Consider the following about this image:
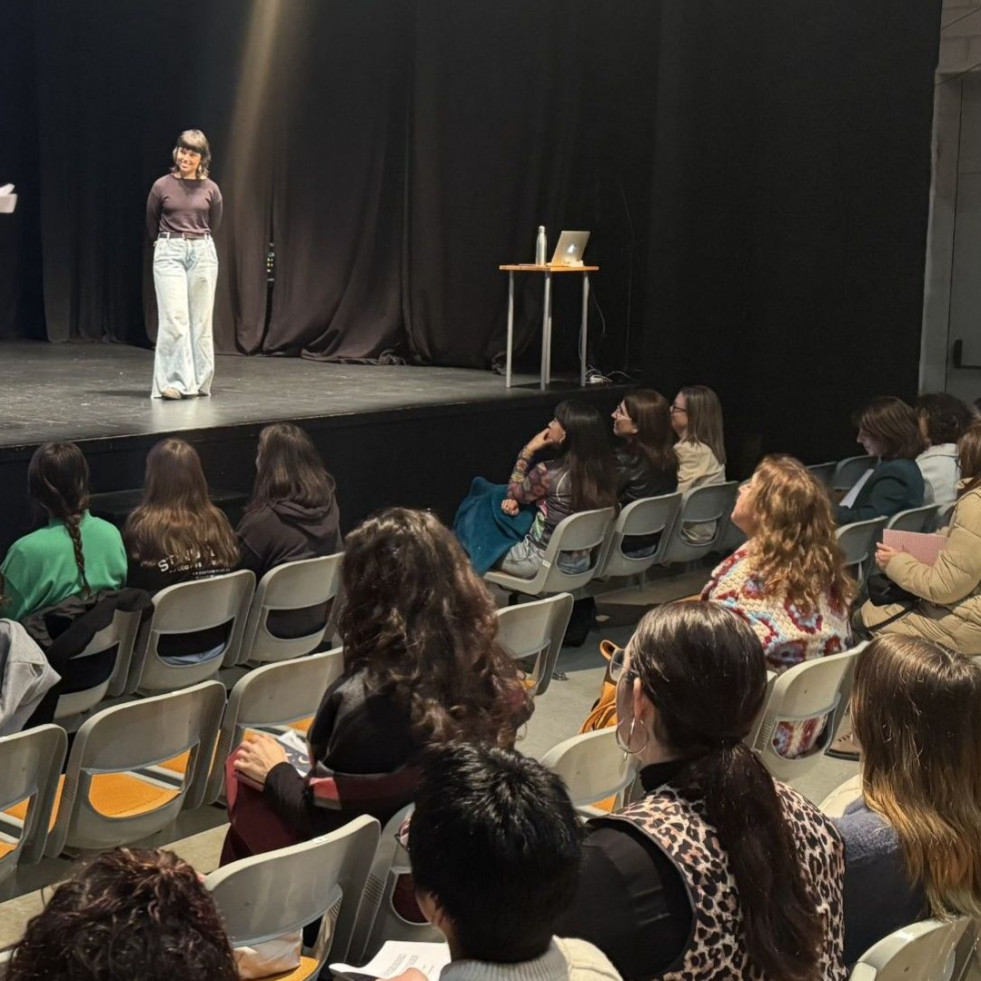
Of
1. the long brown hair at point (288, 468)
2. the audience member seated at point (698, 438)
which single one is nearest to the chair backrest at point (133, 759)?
the long brown hair at point (288, 468)

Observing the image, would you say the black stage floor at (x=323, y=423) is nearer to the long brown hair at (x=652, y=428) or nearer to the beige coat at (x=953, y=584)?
the long brown hair at (x=652, y=428)

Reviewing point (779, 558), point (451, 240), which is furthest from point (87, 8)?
point (779, 558)

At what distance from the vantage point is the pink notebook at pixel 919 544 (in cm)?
418

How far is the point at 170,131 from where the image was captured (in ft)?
33.2

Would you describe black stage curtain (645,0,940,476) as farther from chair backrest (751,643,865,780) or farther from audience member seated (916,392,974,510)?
chair backrest (751,643,865,780)

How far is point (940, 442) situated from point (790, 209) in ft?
7.99

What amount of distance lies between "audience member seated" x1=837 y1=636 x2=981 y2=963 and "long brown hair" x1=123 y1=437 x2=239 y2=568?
104 inches

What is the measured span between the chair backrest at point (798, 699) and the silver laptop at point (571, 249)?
4355 millimetres

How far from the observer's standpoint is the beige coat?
4.01 meters

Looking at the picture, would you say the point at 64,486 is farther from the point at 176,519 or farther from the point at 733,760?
the point at 733,760

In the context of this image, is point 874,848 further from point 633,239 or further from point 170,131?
point 170,131

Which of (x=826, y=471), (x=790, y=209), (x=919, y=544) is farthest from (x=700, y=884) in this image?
(x=790, y=209)

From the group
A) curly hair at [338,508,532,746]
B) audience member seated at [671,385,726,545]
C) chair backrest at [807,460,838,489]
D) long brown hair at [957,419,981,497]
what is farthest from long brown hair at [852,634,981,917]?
chair backrest at [807,460,838,489]

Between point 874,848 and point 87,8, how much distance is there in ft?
32.9
